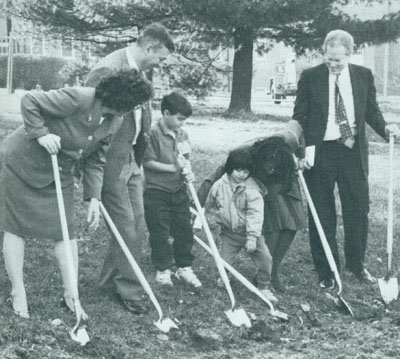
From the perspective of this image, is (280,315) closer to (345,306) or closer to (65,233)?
(345,306)

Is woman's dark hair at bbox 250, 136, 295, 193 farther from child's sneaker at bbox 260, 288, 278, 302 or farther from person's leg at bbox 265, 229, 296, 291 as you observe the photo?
child's sneaker at bbox 260, 288, 278, 302

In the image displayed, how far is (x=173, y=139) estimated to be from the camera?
628 cm

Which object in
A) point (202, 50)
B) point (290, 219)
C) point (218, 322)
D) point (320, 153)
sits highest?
point (202, 50)

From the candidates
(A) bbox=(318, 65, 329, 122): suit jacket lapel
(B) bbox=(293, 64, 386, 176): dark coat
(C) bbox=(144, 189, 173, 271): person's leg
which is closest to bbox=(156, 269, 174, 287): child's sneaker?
(C) bbox=(144, 189, 173, 271): person's leg

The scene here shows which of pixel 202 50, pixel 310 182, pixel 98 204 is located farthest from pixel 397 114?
pixel 98 204

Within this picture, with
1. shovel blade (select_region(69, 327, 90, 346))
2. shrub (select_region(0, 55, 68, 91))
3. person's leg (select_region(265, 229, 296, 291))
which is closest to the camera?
shovel blade (select_region(69, 327, 90, 346))

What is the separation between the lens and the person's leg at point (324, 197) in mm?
6648

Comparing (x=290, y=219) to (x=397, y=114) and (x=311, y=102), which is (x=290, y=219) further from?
(x=397, y=114)

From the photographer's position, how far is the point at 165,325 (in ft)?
17.6

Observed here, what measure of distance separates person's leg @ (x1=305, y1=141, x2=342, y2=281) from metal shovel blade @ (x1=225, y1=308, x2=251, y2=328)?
1.27m

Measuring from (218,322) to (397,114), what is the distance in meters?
17.8

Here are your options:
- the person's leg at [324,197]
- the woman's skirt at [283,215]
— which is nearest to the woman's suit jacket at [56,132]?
the woman's skirt at [283,215]

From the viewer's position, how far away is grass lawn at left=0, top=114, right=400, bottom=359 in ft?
16.3

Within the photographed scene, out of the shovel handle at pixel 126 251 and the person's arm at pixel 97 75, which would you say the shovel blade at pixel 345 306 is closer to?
the shovel handle at pixel 126 251
